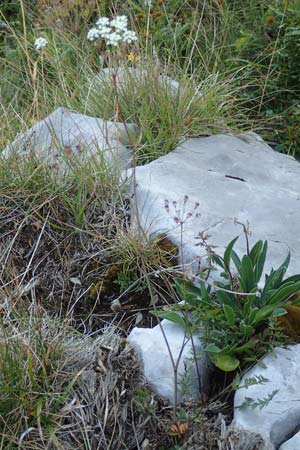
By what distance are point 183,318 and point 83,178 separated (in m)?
1.10

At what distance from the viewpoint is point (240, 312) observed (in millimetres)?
3078

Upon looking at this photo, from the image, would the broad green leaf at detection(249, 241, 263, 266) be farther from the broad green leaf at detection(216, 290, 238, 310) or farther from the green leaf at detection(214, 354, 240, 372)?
the green leaf at detection(214, 354, 240, 372)

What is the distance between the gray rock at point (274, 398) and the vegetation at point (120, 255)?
0.05 metres

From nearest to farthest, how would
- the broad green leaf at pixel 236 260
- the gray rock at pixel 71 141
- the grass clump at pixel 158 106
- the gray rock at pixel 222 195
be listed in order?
1. the broad green leaf at pixel 236 260
2. the gray rock at pixel 222 195
3. the gray rock at pixel 71 141
4. the grass clump at pixel 158 106

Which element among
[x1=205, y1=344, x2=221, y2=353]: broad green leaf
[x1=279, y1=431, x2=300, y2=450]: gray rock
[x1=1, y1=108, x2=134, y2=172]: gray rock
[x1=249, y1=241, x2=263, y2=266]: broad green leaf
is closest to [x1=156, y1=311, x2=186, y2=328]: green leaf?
[x1=205, y1=344, x2=221, y2=353]: broad green leaf

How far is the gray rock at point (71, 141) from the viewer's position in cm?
409

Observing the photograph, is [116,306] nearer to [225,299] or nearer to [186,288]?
[186,288]

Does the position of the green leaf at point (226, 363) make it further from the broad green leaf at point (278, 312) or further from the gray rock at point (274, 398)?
the broad green leaf at point (278, 312)

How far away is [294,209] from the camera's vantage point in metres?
3.94

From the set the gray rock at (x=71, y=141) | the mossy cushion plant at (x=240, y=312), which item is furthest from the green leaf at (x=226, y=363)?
the gray rock at (x=71, y=141)

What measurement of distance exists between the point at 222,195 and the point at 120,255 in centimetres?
63

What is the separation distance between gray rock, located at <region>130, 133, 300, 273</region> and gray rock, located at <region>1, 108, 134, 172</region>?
0.22 meters

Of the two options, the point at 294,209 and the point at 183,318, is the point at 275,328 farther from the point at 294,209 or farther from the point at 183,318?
the point at 294,209

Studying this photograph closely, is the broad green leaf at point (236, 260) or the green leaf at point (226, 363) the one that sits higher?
the broad green leaf at point (236, 260)
